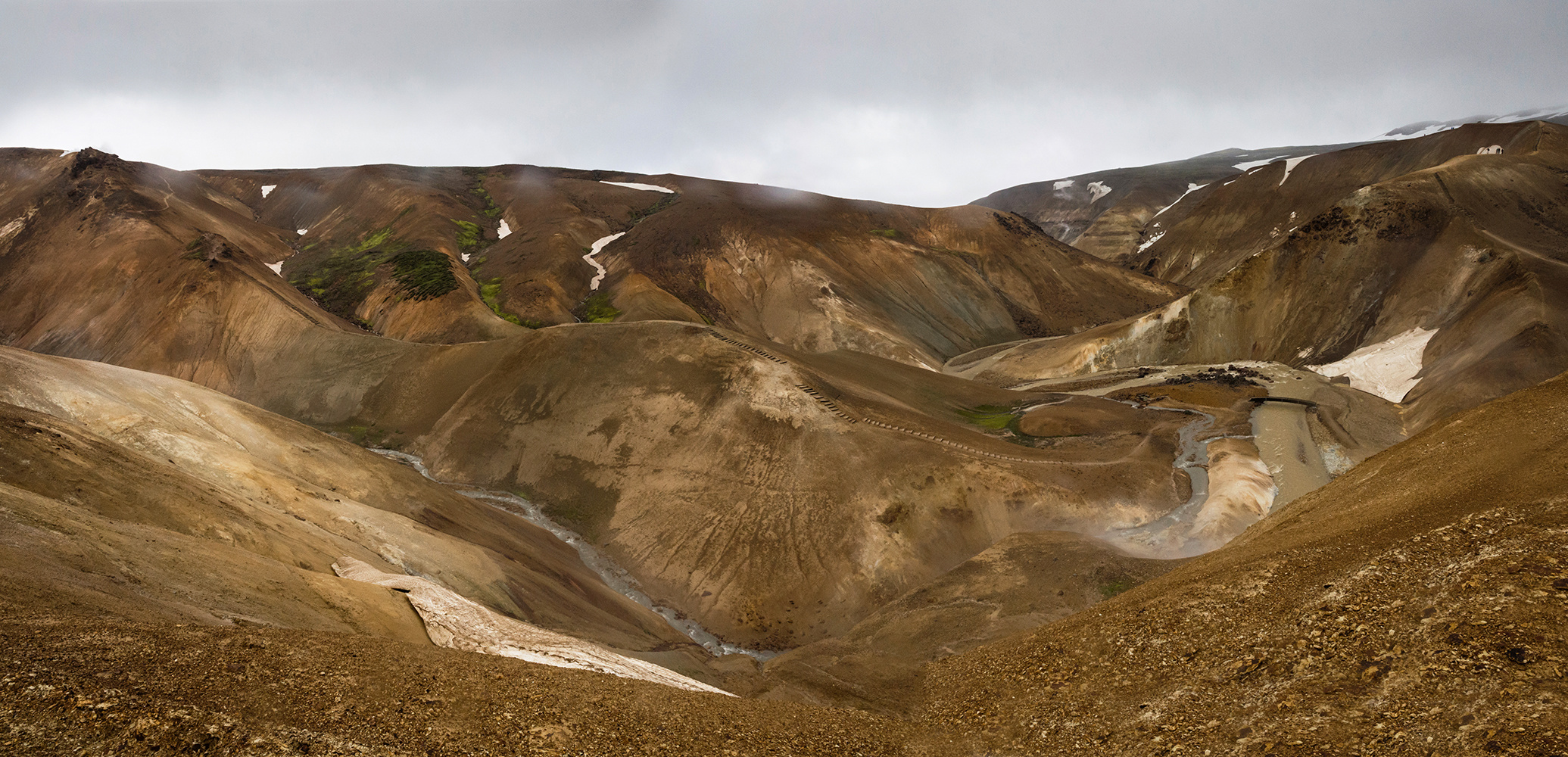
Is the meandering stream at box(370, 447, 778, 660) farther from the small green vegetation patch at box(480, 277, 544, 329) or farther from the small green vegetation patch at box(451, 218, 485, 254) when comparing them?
the small green vegetation patch at box(451, 218, 485, 254)

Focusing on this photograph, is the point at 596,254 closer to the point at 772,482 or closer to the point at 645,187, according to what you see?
the point at 645,187

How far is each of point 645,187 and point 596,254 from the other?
1467 inches

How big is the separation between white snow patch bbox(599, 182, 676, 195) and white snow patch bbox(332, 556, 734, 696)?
12213 centimetres

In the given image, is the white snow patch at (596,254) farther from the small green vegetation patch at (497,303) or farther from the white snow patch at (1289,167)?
the white snow patch at (1289,167)

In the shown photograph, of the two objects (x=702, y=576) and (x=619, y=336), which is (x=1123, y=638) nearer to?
(x=702, y=576)

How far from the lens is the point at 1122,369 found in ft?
243

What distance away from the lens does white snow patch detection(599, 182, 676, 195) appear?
451 feet

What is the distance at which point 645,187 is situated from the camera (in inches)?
5497

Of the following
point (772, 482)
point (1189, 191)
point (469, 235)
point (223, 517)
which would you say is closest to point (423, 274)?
point (469, 235)

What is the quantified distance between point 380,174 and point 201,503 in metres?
125

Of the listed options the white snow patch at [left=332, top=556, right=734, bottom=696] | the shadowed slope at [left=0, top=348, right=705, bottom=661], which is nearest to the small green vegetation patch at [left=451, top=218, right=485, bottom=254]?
the shadowed slope at [left=0, top=348, right=705, bottom=661]

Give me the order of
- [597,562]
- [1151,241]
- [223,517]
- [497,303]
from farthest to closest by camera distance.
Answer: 1. [1151,241]
2. [497,303]
3. [597,562]
4. [223,517]

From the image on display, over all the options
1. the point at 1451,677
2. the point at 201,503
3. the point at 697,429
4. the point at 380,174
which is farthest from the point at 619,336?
the point at 380,174

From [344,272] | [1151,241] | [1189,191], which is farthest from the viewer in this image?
[1189,191]
